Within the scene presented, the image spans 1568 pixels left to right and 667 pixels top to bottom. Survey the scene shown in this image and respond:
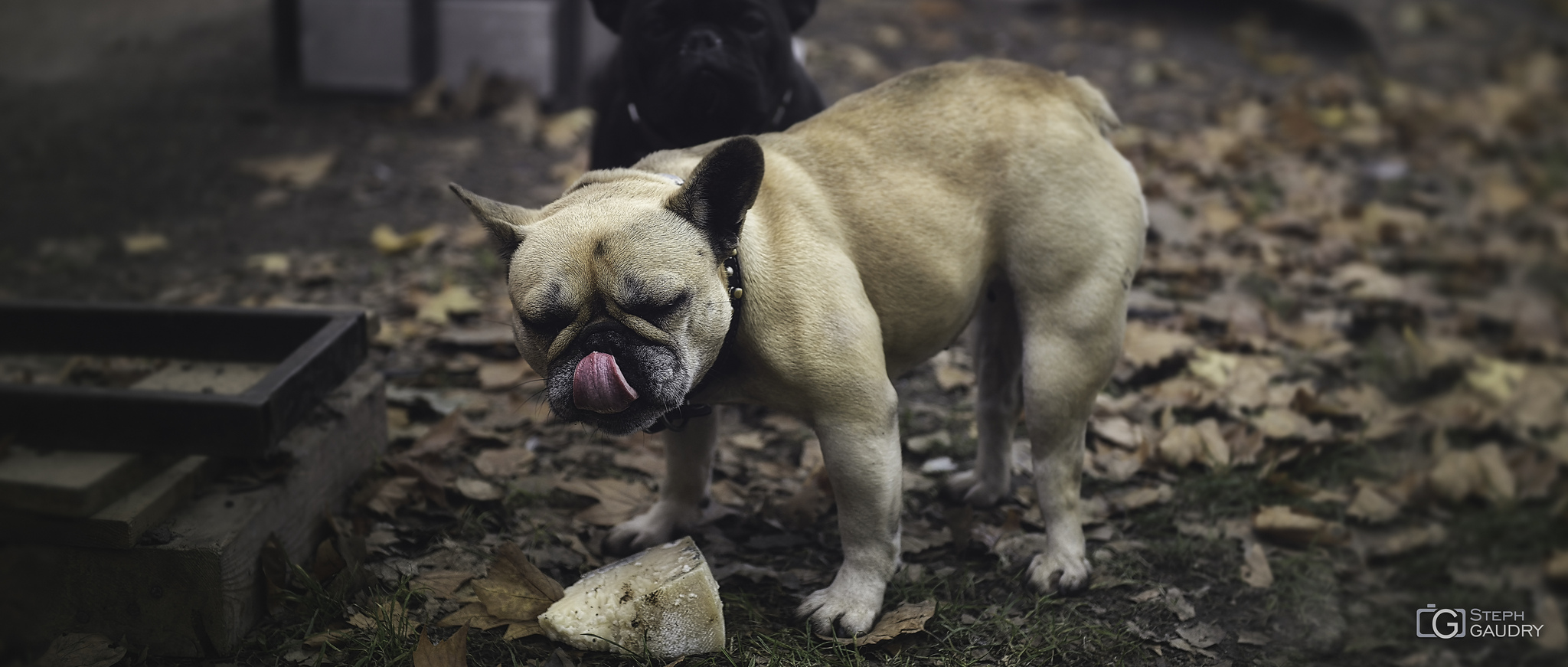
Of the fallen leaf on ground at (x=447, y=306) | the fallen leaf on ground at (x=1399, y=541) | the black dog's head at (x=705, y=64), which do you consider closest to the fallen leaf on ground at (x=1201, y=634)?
Result: the fallen leaf on ground at (x=1399, y=541)

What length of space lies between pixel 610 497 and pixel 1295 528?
2.22 m

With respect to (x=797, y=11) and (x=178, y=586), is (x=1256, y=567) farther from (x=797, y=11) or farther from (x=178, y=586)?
(x=178, y=586)

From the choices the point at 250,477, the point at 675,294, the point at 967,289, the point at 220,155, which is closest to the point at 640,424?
the point at 675,294

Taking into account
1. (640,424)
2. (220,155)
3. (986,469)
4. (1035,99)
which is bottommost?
(220,155)

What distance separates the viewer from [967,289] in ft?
9.98

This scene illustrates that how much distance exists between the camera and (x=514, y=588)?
9.85ft

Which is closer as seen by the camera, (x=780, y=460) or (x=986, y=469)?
(x=986, y=469)

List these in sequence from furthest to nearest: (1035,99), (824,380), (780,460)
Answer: (780,460), (1035,99), (824,380)

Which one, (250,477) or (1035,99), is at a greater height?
(1035,99)

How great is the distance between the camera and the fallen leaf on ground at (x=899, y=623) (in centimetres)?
289

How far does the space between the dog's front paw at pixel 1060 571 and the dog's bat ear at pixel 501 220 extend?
1.75 metres

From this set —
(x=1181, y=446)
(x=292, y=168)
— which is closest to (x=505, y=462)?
(x=1181, y=446)

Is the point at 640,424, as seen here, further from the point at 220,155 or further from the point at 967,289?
the point at 220,155

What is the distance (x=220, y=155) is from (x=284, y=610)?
4.87m
